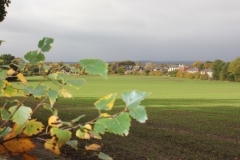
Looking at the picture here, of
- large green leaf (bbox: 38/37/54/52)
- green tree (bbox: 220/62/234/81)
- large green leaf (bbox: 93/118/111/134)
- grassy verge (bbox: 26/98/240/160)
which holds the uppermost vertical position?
large green leaf (bbox: 38/37/54/52)

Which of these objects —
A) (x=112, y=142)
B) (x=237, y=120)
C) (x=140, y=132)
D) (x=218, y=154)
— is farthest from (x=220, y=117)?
(x=112, y=142)

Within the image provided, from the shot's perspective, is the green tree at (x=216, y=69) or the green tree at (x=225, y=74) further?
the green tree at (x=216, y=69)

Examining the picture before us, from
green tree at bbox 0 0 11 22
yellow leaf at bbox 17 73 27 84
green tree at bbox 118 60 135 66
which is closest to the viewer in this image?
yellow leaf at bbox 17 73 27 84

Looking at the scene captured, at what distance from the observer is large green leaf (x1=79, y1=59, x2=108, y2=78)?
794 millimetres

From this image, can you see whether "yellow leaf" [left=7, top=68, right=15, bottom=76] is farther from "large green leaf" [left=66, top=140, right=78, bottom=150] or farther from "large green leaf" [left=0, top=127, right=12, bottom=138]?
"large green leaf" [left=66, top=140, right=78, bottom=150]

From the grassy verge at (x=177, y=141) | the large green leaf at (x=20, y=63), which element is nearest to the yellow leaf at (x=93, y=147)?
the large green leaf at (x=20, y=63)

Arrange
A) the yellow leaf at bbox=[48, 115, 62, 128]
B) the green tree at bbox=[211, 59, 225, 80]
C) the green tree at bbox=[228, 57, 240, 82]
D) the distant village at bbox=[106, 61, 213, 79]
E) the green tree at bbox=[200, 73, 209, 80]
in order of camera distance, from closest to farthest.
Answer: the yellow leaf at bbox=[48, 115, 62, 128]
the green tree at bbox=[228, 57, 240, 82]
the green tree at bbox=[211, 59, 225, 80]
the green tree at bbox=[200, 73, 209, 80]
the distant village at bbox=[106, 61, 213, 79]

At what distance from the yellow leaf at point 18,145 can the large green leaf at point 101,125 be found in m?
0.21

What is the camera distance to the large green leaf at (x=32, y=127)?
2.69 feet

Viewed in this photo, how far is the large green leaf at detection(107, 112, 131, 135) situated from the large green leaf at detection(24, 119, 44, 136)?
0.24 metres

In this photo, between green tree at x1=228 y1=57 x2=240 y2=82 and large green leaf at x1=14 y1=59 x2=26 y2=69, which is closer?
large green leaf at x1=14 y1=59 x2=26 y2=69

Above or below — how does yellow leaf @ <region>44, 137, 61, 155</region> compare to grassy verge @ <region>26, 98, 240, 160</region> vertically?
above

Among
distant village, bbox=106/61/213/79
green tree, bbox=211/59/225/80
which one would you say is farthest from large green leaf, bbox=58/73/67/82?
green tree, bbox=211/59/225/80

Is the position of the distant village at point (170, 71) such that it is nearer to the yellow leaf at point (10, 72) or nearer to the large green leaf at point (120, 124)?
the yellow leaf at point (10, 72)
